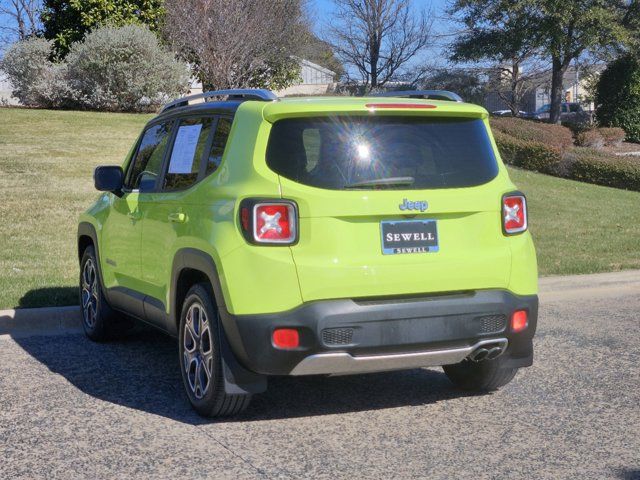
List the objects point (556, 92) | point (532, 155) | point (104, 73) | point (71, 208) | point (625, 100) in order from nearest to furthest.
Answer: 1. point (71, 208)
2. point (532, 155)
3. point (104, 73)
4. point (625, 100)
5. point (556, 92)

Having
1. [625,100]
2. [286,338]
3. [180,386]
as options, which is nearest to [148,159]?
[180,386]

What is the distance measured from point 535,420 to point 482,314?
0.72 m

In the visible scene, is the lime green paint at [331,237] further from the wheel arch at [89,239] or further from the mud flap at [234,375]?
the wheel arch at [89,239]

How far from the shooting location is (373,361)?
5.18 metres

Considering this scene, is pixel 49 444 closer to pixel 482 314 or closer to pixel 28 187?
pixel 482 314

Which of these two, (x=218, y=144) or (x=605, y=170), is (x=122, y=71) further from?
(x=218, y=144)

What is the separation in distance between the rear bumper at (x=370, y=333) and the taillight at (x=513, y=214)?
0.44m

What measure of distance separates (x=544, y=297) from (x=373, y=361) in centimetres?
518

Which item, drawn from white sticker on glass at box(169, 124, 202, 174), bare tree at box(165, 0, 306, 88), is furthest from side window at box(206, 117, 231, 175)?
bare tree at box(165, 0, 306, 88)

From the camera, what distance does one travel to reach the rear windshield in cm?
525

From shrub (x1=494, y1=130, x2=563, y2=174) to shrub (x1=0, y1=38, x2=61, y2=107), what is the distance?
1201cm

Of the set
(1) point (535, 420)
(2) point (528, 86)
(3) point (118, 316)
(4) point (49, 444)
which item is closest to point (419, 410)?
(1) point (535, 420)

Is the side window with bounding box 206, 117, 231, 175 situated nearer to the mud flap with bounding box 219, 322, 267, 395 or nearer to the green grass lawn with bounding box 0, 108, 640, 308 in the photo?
the mud flap with bounding box 219, 322, 267, 395

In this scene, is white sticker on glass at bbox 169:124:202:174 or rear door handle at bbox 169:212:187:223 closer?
rear door handle at bbox 169:212:187:223
